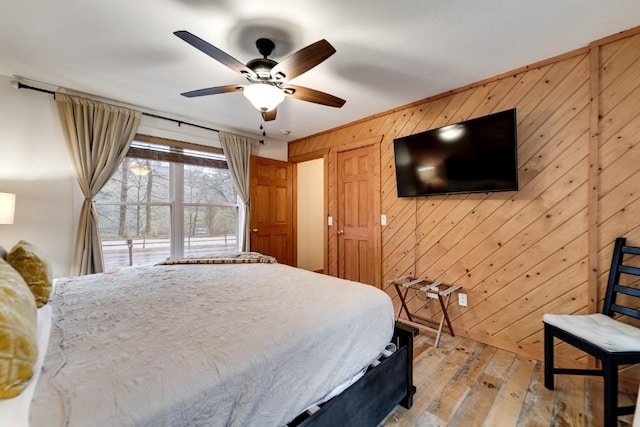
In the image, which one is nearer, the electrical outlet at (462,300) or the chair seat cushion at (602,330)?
the chair seat cushion at (602,330)

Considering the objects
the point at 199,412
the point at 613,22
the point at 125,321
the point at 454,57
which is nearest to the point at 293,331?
the point at 199,412

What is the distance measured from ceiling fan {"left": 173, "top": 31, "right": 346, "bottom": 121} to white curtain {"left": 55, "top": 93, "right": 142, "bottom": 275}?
4.89 ft

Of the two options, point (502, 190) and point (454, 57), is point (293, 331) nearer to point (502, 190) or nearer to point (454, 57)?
point (502, 190)

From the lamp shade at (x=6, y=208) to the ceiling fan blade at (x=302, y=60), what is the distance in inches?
90.5

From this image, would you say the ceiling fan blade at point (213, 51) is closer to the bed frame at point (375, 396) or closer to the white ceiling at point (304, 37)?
the white ceiling at point (304, 37)

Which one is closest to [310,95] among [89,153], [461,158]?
[461,158]

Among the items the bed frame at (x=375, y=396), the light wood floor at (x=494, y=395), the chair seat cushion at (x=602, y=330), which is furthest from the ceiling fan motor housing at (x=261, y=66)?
the chair seat cushion at (x=602, y=330)

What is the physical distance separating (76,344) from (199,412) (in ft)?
1.96

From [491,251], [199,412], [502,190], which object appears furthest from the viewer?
[491,251]

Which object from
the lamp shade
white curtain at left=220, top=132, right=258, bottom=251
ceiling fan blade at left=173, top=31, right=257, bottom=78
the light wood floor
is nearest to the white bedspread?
the light wood floor

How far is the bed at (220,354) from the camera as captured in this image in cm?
81

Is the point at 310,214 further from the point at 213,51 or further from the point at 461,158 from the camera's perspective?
the point at 213,51

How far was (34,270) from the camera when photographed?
5.08ft

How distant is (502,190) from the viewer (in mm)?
2412
